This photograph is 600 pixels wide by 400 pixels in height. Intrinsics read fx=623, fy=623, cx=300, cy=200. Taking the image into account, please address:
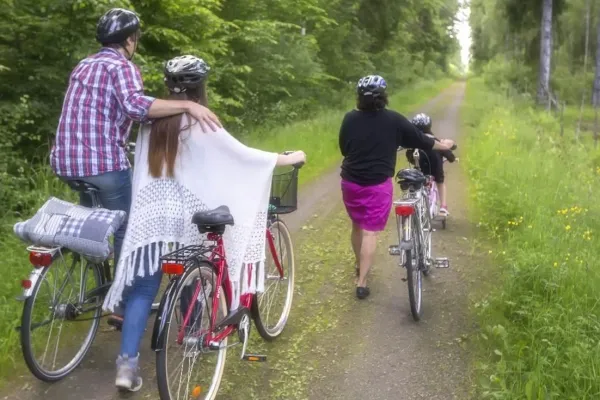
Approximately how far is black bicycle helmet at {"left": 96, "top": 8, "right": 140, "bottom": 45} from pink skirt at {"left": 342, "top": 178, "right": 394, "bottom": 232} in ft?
8.00

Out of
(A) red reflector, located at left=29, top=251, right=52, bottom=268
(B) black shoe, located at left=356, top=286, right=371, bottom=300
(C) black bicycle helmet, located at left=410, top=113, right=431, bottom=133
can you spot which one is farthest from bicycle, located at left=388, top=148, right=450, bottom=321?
(A) red reflector, located at left=29, top=251, right=52, bottom=268

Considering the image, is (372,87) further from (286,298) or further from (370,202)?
(286,298)

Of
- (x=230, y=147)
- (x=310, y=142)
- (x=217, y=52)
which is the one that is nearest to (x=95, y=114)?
(x=230, y=147)

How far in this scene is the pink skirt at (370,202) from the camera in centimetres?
543

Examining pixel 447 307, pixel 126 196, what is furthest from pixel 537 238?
pixel 126 196

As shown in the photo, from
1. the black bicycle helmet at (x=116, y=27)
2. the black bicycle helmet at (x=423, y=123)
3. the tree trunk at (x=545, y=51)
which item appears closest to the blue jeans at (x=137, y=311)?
the black bicycle helmet at (x=116, y=27)

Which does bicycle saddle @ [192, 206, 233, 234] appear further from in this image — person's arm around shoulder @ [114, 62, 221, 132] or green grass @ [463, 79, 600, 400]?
green grass @ [463, 79, 600, 400]

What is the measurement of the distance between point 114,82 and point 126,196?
74 centimetres

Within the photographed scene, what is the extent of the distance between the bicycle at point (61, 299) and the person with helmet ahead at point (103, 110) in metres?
0.14

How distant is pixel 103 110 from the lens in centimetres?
370

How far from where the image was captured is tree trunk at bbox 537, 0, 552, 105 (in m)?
22.9

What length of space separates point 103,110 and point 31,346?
4.81ft

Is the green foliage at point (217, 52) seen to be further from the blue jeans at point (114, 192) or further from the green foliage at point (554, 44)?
the green foliage at point (554, 44)

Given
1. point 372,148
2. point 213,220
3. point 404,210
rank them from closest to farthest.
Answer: point 213,220, point 404,210, point 372,148
